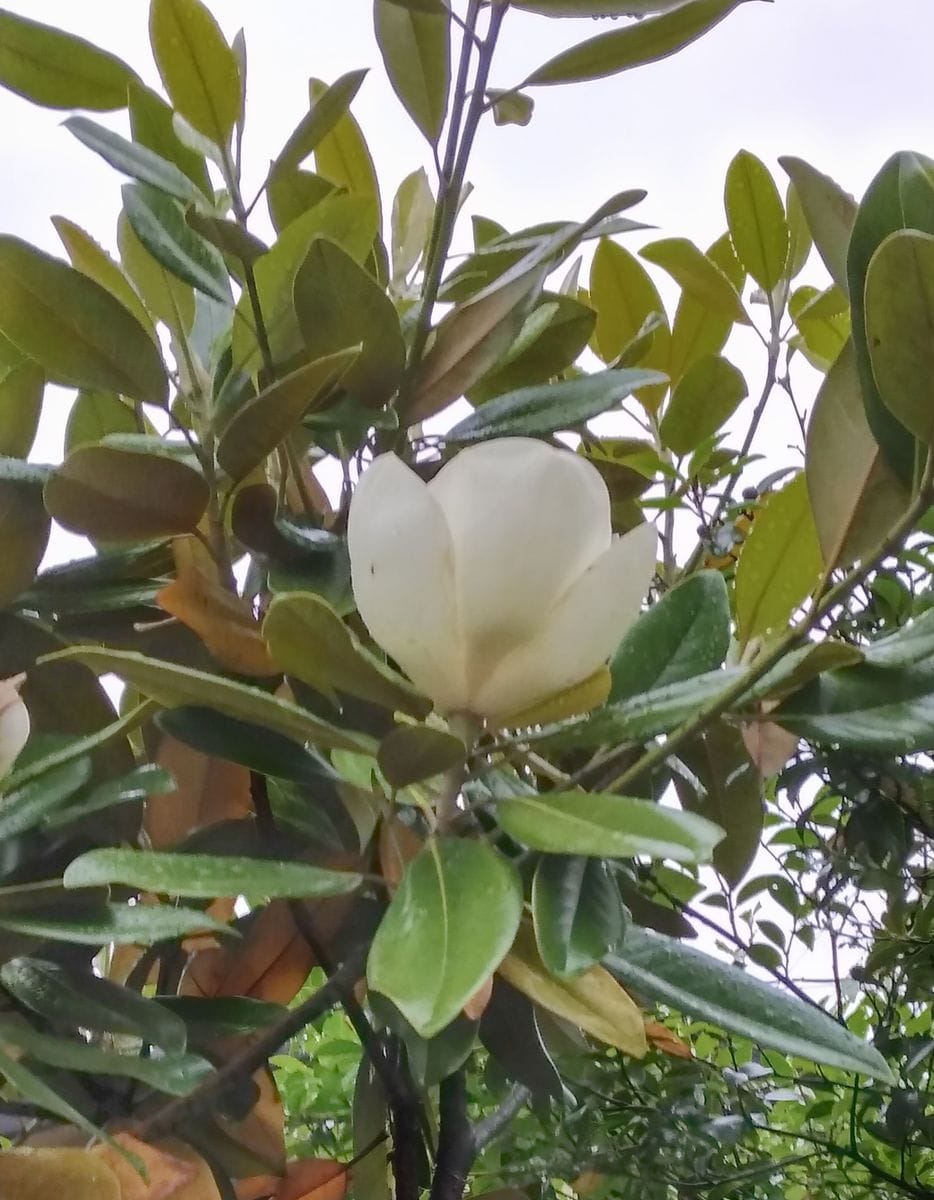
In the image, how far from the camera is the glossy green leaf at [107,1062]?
326 millimetres

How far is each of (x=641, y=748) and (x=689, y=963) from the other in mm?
137

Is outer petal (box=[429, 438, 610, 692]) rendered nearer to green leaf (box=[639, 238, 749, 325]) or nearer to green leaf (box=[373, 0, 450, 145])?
green leaf (box=[373, 0, 450, 145])

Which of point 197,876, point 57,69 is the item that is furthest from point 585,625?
point 57,69

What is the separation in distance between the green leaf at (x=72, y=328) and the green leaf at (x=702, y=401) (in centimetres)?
37

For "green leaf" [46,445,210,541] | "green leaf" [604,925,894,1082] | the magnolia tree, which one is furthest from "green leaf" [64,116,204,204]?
"green leaf" [604,925,894,1082]

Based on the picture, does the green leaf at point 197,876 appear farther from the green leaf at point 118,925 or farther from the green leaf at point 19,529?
the green leaf at point 19,529

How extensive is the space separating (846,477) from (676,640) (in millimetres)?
87

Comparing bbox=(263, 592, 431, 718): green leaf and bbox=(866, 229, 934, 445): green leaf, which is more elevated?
bbox=(866, 229, 934, 445): green leaf

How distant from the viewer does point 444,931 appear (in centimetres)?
27

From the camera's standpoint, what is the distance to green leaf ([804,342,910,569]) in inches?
14.3

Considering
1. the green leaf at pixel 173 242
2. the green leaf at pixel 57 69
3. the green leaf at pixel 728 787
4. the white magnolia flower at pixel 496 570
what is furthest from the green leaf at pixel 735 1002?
the green leaf at pixel 57 69

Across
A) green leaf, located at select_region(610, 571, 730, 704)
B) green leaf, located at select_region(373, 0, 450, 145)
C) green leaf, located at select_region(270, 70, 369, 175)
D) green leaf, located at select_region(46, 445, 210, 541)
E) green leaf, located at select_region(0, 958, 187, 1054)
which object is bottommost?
green leaf, located at select_region(0, 958, 187, 1054)

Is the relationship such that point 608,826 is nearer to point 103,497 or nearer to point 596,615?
point 596,615

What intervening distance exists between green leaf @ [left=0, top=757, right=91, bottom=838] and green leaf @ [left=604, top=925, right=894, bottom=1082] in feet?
0.65
